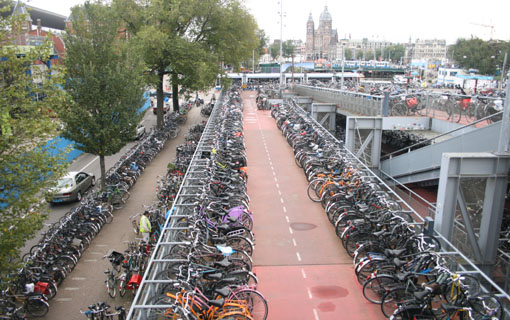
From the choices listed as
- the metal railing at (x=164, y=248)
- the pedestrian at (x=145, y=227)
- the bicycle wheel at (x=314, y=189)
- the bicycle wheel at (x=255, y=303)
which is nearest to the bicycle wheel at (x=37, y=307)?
the pedestrian at (x=145, y=227)

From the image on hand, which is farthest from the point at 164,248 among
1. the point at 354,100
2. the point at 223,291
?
the point at 354,100

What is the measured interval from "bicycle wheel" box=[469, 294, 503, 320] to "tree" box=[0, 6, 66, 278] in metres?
7.07

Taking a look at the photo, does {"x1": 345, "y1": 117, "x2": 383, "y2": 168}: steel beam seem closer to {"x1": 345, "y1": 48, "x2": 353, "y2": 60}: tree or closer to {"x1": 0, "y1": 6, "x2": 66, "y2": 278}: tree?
{"x1": 0, "y1": 6, "x2": 66, "y2": 278}: tree

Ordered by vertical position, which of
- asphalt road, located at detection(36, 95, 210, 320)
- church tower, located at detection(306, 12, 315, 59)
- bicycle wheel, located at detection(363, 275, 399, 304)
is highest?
church tower, located at detection(306, 12, 315, 59)

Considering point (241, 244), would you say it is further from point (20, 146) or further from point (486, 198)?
point (486, 198)

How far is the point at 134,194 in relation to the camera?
16.0 meters

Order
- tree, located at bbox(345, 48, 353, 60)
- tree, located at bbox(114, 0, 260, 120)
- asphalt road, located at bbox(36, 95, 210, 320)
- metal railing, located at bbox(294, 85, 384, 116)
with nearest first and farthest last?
asphalt road, located at bbox(36, 95, 210, 320)
metal railing, located at bbox(294, 85, 384, 116)
tree, located at bbox(114, 0, 260, 120)
tree, located at bbox(345, 48, 353, 60)

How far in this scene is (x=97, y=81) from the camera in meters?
14.2

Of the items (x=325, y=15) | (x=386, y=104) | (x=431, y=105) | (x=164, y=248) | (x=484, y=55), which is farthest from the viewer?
(x=325, y=15)

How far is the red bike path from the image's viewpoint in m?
6.52

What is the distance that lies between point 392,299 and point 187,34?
25.2 metres

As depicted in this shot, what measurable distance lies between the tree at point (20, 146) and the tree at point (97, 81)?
6329 mm

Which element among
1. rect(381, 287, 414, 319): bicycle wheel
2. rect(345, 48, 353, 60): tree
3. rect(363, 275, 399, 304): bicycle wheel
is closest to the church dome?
rect(345, 48, 353, 60): tree

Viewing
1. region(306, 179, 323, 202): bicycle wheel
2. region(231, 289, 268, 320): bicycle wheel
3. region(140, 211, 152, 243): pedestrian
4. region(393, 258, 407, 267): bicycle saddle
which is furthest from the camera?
region(306, 179, 323, 202): bicycle wheel
